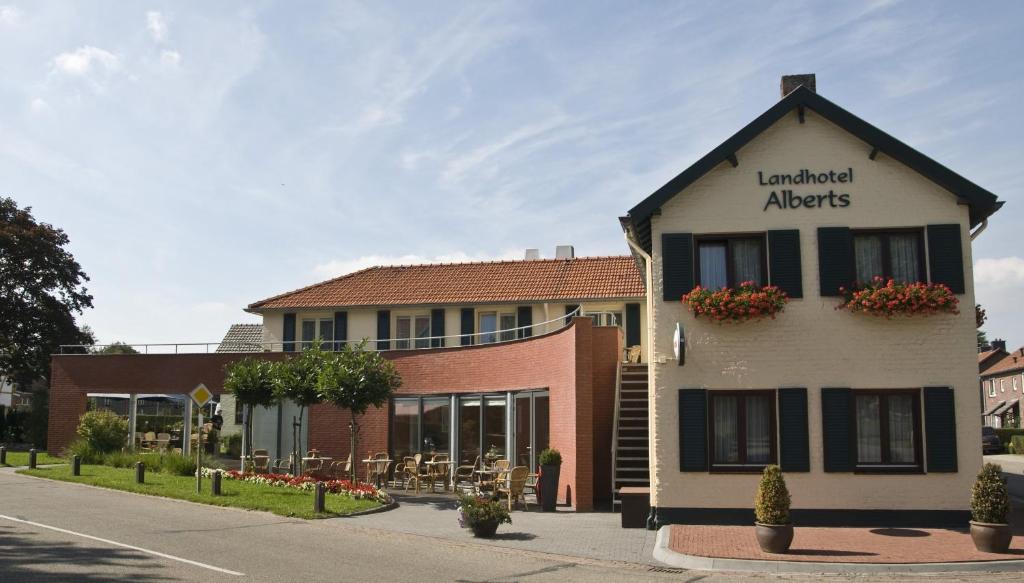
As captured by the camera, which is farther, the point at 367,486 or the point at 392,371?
the point at 392,371

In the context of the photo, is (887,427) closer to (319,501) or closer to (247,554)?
(319,501)

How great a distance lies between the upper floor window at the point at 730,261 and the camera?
16519 mm

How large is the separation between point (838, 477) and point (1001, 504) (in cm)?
317

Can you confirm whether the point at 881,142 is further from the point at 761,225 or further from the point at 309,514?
the point at 309,514

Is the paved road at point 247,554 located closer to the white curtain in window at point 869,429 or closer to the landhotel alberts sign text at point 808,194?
the white curtain in window at point 869,429

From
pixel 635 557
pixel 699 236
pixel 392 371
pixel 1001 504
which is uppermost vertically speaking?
pixel 699 236

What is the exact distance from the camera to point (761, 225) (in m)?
16.4

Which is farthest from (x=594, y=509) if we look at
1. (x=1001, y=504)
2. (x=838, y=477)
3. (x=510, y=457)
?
(x=1001, y=504)

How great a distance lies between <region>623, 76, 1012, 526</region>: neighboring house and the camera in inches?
610

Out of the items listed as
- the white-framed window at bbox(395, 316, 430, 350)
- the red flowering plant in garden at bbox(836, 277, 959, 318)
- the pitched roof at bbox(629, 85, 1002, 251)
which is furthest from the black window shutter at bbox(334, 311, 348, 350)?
the red flowering plant in garden at bbox(836, 277, 959, 318)

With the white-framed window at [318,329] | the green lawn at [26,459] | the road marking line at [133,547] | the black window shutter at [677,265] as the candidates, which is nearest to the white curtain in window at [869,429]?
the black window shutter at [677,265]

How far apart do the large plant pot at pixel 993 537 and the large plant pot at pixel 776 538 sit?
2.62 m

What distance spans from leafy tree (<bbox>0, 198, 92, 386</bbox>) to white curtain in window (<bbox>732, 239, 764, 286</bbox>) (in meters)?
37.5

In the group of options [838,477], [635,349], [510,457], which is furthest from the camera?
[635,349]
